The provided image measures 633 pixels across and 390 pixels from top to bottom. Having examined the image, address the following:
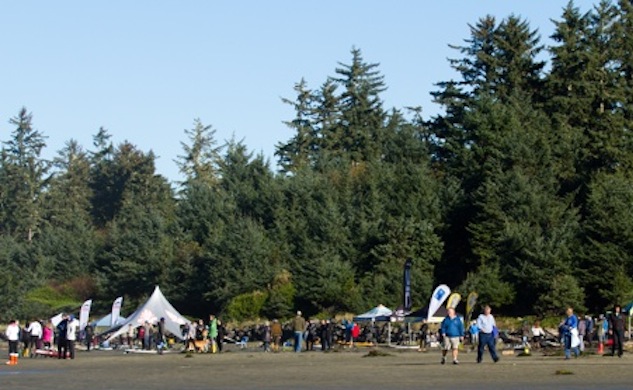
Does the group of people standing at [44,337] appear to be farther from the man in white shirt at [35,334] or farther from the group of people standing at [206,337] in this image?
the group of people standing at [206,337]

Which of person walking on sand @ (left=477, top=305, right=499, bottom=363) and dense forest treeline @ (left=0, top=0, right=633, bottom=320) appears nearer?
person walking on sand @ (left=477, top=305, right=499, bottom=363)

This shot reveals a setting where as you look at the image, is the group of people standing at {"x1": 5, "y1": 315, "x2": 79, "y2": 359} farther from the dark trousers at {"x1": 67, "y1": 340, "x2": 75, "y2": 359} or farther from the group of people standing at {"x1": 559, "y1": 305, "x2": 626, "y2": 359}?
the group of people standing at {"x1": 559, "y1": 305, "x2": 626, "y2": 359}

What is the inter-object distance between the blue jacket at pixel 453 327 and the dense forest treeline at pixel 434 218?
1210 inches

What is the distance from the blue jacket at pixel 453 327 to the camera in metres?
31.1

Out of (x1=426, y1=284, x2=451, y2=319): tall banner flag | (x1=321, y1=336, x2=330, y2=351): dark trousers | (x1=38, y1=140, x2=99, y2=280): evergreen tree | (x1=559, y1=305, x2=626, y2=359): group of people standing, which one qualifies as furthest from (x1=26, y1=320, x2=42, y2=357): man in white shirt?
(x1=38, y1=140, x2=99, y2=280): evergreen tree

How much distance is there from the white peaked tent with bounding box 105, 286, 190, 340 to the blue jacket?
78.8 feet

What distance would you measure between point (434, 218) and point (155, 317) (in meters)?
25.0

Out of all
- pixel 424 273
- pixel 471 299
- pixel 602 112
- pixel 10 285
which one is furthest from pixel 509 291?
pixel 10 285

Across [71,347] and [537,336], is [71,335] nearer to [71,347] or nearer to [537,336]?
[71,347]

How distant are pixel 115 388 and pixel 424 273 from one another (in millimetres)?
48896

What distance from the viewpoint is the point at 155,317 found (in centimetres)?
5416

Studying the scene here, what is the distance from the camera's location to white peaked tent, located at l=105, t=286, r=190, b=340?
2114 inches

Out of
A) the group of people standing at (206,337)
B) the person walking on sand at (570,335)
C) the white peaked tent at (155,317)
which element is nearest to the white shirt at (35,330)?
the group of people standing at (206,337)

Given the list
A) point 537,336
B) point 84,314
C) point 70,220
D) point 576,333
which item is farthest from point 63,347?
point 70,220
